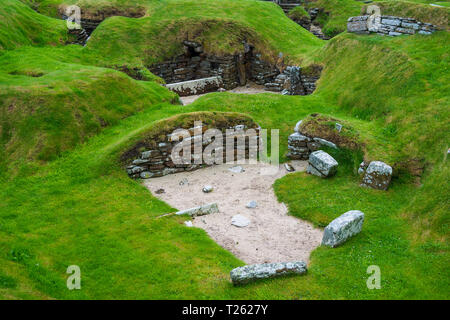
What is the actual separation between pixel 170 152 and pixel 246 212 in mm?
4411

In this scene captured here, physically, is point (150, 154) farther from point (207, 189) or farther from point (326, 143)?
point (326, 143)

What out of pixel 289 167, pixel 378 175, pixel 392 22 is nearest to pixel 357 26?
pixel 392 22

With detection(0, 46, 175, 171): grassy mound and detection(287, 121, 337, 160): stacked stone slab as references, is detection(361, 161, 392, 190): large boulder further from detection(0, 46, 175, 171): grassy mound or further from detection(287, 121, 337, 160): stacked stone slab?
detection(0, 46, 175, 171): grassy mound

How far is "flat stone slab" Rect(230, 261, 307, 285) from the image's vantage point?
9.60 meters

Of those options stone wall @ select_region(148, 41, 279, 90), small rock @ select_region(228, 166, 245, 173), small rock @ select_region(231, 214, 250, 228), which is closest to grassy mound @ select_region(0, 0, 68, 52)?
stone wall @ select_region(148, 41, 279, 90)

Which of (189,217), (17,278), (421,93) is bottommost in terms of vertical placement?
(189,217)

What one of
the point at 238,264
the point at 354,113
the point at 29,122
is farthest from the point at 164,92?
the point at 238,264

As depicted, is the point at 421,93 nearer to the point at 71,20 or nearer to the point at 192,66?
the point at 192,66

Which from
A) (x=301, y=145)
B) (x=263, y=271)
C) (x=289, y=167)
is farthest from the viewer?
(x=301, y=145)

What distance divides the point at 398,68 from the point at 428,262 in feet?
38.0

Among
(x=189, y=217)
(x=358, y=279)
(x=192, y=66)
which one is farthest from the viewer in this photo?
(x=192, y=66)

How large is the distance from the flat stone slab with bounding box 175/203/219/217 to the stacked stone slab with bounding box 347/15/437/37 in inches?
570

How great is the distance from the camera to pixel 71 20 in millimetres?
32656

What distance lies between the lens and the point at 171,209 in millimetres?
13977
